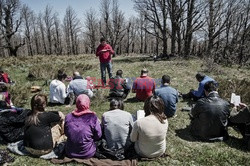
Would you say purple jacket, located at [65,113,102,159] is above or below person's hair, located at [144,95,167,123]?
below

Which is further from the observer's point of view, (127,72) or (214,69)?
(127,72)

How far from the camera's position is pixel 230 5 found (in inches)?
790

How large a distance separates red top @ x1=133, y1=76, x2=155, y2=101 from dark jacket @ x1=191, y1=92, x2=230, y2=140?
2442 mm

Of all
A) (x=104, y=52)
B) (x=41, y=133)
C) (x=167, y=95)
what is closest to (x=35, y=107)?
(x=41, y=133)

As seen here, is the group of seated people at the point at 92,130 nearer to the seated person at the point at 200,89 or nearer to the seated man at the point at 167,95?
the seated man at the point at 167,95

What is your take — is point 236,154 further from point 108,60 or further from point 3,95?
point 108,60

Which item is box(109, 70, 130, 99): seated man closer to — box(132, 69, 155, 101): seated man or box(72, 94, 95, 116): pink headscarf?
box(132, 69, 155, 101): seated man

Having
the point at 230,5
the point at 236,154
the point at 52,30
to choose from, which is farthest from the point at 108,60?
the point at 52,30

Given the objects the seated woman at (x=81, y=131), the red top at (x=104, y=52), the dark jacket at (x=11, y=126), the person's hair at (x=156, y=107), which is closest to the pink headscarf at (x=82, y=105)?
the seated woman at (x=81, y=131)

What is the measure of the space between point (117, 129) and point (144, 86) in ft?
10.9

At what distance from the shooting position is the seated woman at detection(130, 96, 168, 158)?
354 centimetres

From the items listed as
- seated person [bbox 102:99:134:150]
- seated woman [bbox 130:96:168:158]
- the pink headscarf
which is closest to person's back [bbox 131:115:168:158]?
seated woman [bbox 130:96:168:158]

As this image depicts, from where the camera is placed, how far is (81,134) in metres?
3.64

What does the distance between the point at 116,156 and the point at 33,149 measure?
1.61 metres
